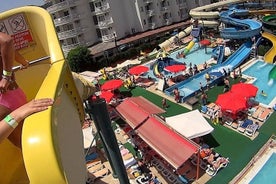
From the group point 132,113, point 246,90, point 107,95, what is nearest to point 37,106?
point 132,113

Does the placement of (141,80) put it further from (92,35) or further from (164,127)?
(92,35)

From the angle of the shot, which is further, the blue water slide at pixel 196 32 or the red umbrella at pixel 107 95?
the blue water slide at pixel 196 32

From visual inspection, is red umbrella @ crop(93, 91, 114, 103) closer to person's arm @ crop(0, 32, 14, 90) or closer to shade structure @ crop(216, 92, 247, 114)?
shade structure @ crop(216, 92, 247, 114)

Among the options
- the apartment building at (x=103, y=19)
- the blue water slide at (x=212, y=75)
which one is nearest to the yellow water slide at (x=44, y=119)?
the blue water slide at (x=212, y=75)

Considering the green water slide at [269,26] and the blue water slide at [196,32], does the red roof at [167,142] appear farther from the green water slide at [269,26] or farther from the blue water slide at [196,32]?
the blue water slide at [196,32]

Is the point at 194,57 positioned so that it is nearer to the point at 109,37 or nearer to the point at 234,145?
the point at 109,37

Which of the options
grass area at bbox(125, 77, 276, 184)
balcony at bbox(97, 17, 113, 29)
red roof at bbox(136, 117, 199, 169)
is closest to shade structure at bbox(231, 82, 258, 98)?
grass area at bbox(125, 77, 276, 184)
